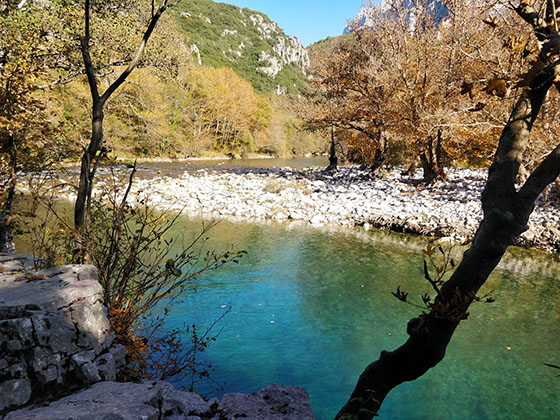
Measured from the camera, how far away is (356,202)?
15.3 meters

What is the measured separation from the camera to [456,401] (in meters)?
4.54

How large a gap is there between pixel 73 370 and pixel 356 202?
13.7 meters

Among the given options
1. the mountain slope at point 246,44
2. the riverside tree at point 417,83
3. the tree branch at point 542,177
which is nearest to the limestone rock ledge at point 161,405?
the tree branch at point 542,177

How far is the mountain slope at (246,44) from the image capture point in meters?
89.2

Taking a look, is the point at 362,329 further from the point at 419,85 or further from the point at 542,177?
the point at 419,85

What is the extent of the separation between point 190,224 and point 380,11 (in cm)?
1456

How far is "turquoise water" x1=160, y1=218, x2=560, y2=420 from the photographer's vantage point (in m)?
4.59

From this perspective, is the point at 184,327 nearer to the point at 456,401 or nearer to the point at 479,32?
the point at 456,401

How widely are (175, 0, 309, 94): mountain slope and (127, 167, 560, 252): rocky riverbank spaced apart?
62.6 m

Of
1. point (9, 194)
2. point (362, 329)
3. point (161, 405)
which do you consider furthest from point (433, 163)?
point (161, 405)

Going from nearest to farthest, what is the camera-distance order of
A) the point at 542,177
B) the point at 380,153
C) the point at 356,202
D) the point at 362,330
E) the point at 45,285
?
the point at 542,177, the point at 45,285, the point at 362,330, the point at 356,202, the point at 380,153

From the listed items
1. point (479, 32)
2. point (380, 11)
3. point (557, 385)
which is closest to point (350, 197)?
point (479, 32)

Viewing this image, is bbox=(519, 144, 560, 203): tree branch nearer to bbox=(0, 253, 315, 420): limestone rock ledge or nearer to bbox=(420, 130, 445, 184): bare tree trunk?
bbox=(0, 253, 315, 420): limestone rock ledge


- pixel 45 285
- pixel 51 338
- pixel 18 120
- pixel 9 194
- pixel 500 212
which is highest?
pixel 18 120
